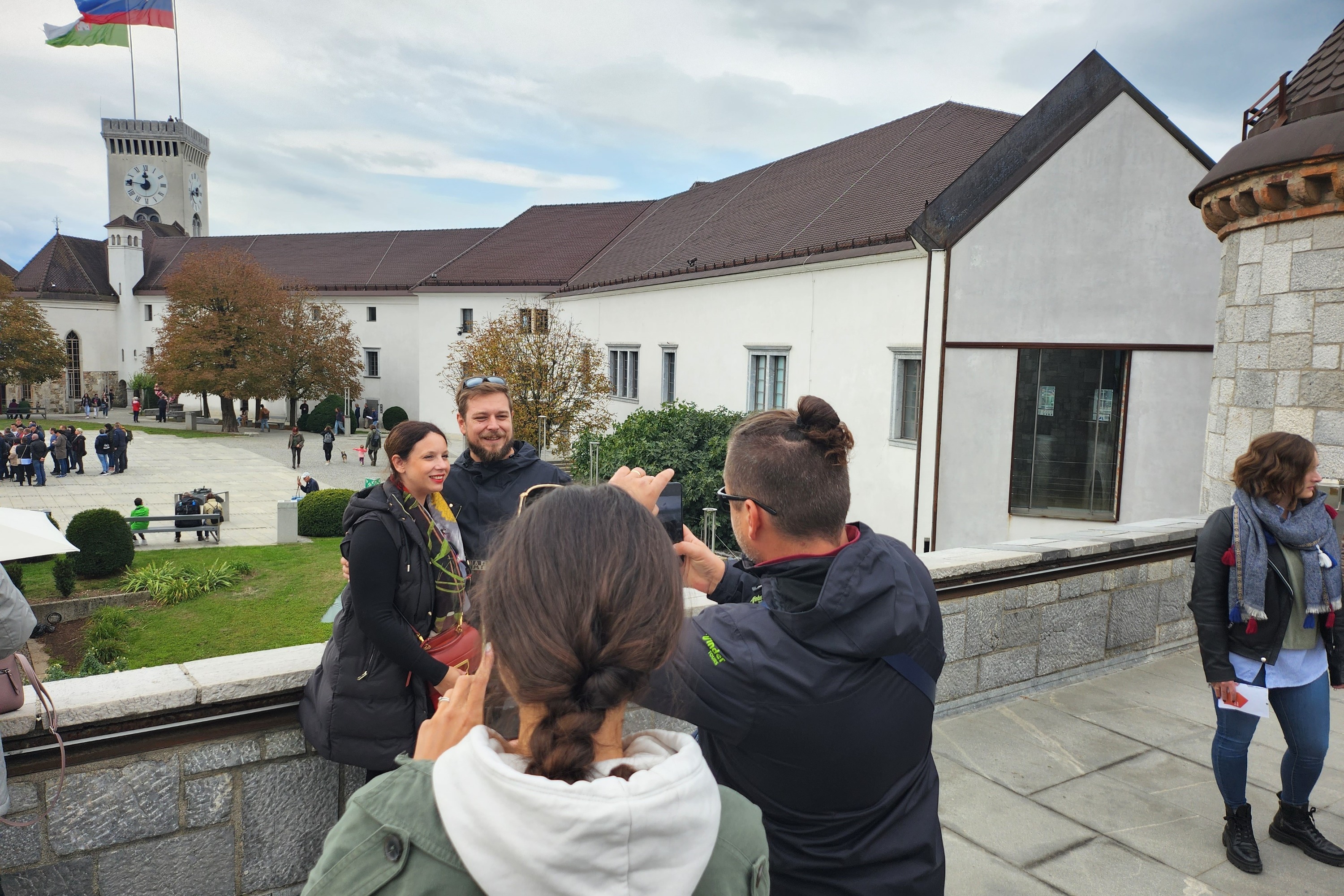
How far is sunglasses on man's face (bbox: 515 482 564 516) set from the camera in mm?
1326

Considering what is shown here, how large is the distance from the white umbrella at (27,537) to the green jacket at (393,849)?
2584 mm

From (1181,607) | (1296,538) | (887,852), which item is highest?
(1296,538)

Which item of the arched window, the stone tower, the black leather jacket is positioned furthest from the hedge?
the black leather jacket

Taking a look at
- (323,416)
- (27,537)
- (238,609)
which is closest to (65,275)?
(323,416)

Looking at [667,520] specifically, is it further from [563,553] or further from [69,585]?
[69,585]

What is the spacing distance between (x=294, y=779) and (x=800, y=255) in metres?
18.6

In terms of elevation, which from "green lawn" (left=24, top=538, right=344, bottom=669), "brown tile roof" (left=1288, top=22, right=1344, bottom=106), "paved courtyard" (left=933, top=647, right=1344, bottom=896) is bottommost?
"green lawn" (left=24, top=538, right=344, bottom=669)

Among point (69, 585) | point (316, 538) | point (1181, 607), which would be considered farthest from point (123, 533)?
point (1181, 607)

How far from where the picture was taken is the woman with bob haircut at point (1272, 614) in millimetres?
3773

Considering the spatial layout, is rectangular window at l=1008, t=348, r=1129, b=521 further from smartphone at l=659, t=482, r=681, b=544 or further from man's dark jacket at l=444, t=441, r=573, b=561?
smartphone at l=659, t=482, r=681, b=544

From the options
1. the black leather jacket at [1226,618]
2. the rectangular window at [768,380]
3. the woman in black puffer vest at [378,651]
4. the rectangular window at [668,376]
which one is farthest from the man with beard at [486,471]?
the rectangular window at [668,376]

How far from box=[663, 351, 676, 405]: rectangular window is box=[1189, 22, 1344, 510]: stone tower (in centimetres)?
1904

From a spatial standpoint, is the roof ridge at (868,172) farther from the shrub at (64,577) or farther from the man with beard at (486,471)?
the man with beard at (486,471)

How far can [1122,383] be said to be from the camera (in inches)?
641
